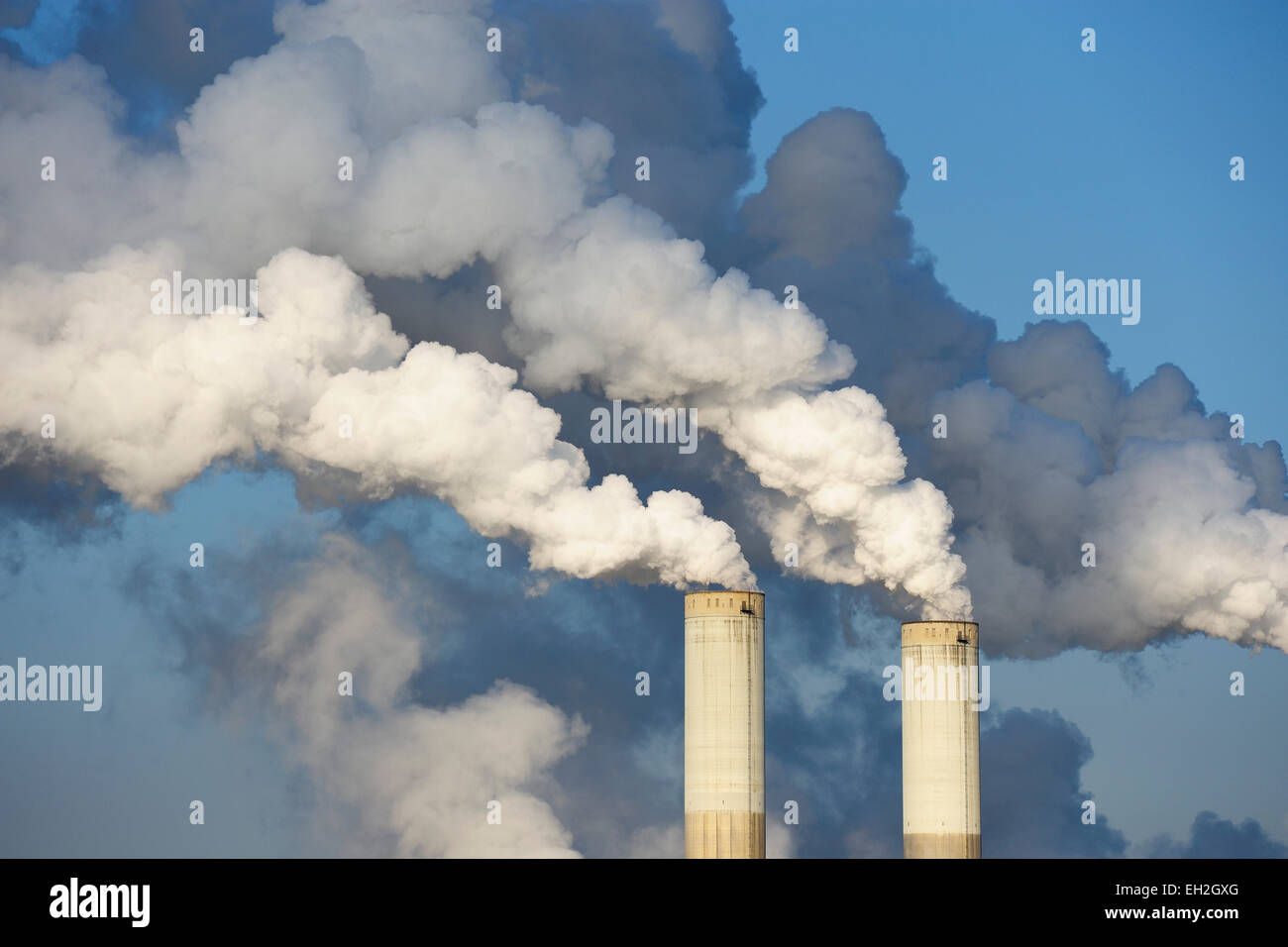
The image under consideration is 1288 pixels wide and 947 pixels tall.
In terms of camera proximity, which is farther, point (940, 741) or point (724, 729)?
point (940, 741)

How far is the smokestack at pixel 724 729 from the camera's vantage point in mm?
99375

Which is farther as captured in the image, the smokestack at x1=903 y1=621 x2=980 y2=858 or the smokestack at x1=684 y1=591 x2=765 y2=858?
the smokestack at x1=903 y1=621 x2=980 y2=858

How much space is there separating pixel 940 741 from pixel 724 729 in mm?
12910

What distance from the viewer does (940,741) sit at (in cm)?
10462

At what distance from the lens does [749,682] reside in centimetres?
10019

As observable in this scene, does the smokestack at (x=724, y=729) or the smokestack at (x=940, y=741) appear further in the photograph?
the smokestack at (x=940, y=741)

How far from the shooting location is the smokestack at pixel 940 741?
10462cm

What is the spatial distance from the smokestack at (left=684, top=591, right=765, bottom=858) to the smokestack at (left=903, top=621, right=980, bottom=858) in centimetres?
977

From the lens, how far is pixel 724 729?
9950 centimetres

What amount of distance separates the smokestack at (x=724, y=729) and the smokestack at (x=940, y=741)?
977 cm

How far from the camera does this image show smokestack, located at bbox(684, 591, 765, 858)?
326ft

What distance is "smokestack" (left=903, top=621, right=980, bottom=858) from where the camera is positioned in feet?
343
